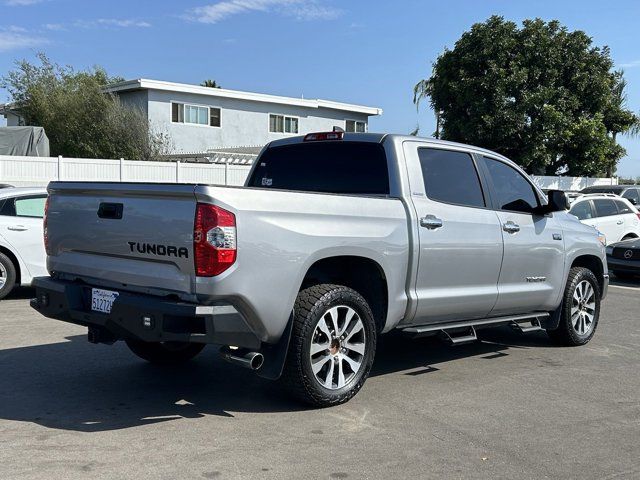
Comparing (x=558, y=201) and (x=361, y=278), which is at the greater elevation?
(x=558, y=201)

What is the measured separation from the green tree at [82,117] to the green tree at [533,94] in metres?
14.6

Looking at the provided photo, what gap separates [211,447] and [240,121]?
36.0m

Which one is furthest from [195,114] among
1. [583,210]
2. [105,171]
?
[583,210]

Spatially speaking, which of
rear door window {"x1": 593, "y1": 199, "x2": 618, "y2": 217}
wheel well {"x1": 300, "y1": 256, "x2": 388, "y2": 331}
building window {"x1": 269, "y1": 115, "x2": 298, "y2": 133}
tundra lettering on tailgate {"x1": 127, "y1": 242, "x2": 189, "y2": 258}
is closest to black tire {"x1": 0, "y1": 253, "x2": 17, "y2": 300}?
tundra lettering on tailgate {"x1": 127, "y1": 242, "x2": 189, "y2": 258}

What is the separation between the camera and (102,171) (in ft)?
80.3

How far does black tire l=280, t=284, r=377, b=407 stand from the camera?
16.0ft

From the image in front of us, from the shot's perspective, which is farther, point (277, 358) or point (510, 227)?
point (510, 227)

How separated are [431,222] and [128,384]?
2.76 m

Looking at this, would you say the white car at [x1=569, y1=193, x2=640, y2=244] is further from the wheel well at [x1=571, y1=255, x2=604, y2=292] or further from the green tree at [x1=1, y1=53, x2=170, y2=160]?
the green tree at [x1=1, y1=53, x2=170, y2=160]

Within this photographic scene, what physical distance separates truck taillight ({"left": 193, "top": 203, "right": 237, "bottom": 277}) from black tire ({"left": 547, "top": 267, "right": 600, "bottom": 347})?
4.33 m

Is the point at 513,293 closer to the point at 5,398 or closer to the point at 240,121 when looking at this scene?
the point at 5,398

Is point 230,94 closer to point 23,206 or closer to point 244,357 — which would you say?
point 23,206

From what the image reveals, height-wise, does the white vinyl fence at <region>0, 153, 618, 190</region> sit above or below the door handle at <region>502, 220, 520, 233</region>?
above

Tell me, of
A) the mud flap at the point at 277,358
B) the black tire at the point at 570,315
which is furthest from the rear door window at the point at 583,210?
the mud flap at the point at 277,358
